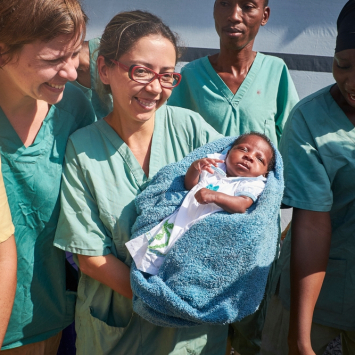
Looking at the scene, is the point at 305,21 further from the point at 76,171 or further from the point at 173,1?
the point at 76,171

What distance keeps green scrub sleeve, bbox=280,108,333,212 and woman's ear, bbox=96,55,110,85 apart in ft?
2.60

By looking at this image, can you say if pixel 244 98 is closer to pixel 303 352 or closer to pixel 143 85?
pixel 143 85

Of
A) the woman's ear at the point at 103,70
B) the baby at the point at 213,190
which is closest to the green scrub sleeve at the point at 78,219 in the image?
the baby at the point at 213,190

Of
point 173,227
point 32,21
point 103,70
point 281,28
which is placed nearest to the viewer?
point 32,21

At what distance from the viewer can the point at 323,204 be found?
5.89 feet

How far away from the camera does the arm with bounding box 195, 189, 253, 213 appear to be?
167 centimetres

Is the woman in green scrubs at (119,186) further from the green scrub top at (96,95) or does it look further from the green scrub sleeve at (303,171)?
the green scrub sleeve at (303,171)

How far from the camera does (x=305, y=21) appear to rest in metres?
3.14

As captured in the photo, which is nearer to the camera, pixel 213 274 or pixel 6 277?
pixel 6 277

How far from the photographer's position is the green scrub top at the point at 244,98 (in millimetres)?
2457

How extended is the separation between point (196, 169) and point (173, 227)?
0.25 meters

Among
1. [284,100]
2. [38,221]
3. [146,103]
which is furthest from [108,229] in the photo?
[284,100]

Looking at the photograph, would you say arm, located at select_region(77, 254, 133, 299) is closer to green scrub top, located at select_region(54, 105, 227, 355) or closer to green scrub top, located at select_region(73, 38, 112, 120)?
green scrub top, located at select_region(54, 105, 227, 355)

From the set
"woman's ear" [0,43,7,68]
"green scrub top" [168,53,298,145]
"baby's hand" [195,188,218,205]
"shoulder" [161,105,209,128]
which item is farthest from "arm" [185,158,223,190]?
"woman's ear" [0,43,7,68]
